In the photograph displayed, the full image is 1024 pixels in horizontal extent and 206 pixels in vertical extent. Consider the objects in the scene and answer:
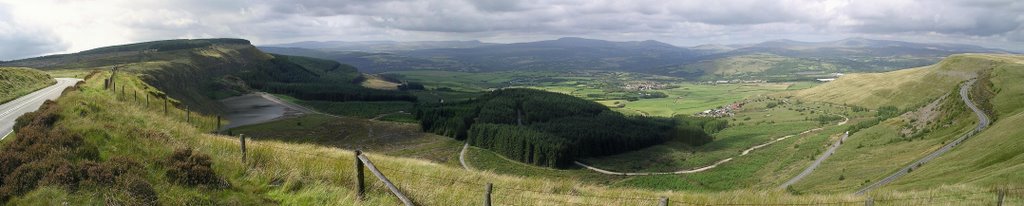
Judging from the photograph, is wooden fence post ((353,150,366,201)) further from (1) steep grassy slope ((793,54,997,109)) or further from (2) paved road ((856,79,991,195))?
(1) steep grassy slope ((793,54,997,109))

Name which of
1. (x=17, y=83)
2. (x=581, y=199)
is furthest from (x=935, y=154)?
(x=17, y=83)

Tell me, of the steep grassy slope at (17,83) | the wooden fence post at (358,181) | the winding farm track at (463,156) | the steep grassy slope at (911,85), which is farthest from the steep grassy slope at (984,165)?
the steep grassy slope at (911,85)

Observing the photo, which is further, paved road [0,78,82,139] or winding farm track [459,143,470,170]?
winding farm track [459,143,470,170]

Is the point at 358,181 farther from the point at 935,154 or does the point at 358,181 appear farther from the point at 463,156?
the point at 463,156

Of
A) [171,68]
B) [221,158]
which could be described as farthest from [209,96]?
[221,158]

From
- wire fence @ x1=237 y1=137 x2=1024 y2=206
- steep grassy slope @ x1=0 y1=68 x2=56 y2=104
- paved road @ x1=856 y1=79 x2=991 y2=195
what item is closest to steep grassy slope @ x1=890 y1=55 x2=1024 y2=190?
paved road @ x1=856 y1=79 x2=991 y2=195

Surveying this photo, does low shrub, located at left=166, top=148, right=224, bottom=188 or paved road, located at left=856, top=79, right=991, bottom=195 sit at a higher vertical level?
low shrub, located at left=166, top=148, right=224, bottom=188
